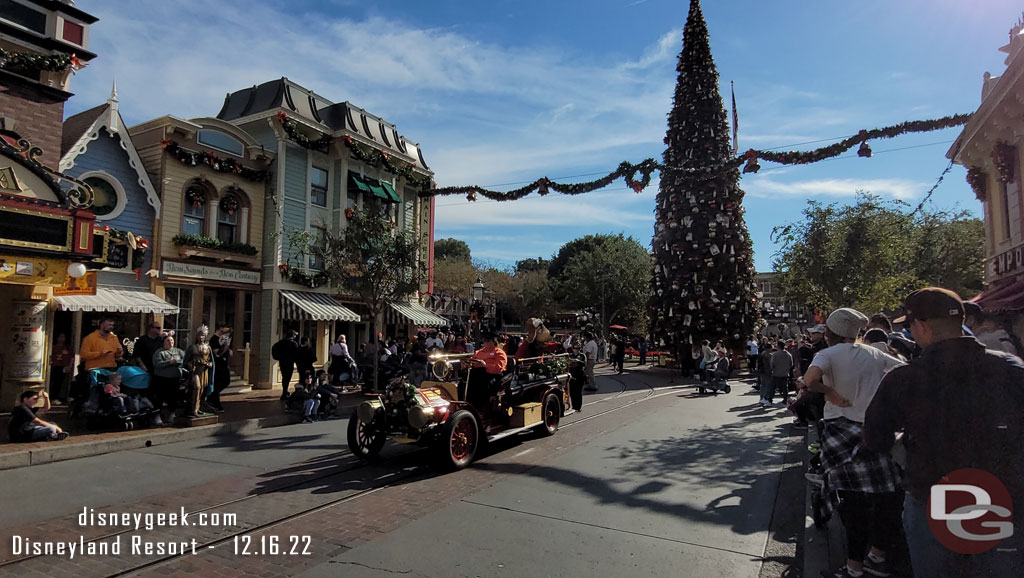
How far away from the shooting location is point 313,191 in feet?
64.2

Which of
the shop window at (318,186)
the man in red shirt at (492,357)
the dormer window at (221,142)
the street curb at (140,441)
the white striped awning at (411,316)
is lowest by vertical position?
the street curb at (140,441)

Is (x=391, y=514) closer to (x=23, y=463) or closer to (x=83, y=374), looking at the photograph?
(x=23, y=463)

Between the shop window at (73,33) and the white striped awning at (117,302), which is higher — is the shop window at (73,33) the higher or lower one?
the higher one

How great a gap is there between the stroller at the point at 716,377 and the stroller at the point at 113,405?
13.2 m

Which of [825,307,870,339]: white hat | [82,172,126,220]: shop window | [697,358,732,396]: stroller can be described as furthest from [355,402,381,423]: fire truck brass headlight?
[697,358,732,396]: stroller

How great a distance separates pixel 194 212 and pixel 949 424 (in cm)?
1764

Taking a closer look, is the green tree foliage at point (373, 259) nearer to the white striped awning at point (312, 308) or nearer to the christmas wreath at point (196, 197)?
the white striped awning at point (312, 308)

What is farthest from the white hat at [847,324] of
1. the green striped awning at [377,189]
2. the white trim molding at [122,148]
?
the green striped awning at [377,189]

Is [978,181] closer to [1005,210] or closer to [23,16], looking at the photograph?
[1005,210]

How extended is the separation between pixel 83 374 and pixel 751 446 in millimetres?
11236

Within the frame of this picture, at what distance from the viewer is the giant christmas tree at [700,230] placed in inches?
889

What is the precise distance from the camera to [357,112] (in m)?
21.7

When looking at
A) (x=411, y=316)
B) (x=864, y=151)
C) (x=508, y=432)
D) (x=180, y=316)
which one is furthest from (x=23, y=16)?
(x=864, y=151)

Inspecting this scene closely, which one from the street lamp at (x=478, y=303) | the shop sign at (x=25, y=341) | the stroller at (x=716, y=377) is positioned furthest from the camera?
the street lamp at (x=478, y=303)
